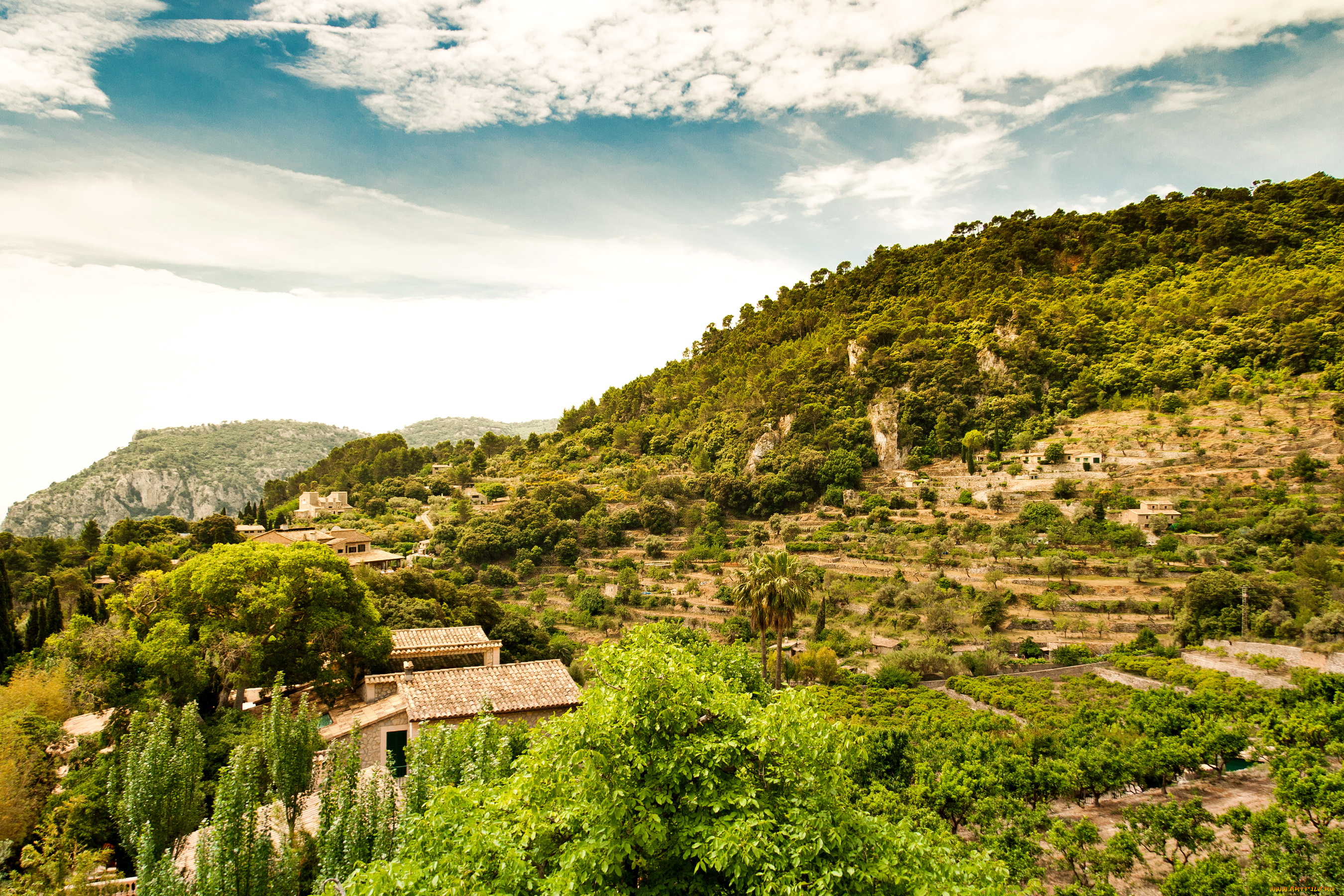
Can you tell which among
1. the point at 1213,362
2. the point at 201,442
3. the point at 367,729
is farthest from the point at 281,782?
the point at 201,442

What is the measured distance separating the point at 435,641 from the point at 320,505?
45.5m

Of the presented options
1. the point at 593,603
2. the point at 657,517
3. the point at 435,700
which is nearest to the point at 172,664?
the point at 435,700

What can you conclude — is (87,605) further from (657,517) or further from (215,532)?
(657,517)

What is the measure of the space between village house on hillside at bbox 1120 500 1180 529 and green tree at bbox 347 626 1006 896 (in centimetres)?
3613

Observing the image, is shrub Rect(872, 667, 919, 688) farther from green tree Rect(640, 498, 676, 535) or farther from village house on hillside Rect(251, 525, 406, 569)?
village house on hillside Rect(251, 525, 406, 569)

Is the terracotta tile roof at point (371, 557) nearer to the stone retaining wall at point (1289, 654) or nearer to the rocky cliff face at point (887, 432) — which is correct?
the rocky cliff face at point (887, 432)

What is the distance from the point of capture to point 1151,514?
114 feet

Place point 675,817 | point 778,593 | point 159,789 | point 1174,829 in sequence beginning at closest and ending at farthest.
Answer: point 675,817
point 159,789
point 1174,829
point 778,593

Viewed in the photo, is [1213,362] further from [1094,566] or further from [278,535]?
[278,535]

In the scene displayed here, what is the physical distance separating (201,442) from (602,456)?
116820 millimetres

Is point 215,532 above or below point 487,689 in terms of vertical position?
above

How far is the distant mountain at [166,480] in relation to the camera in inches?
3568

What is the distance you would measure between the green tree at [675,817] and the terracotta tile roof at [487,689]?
9761 millimetres

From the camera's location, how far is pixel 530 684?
1755cm
